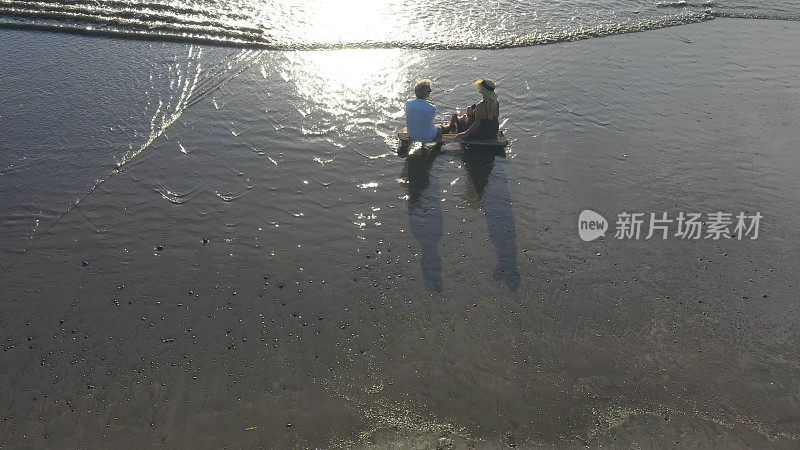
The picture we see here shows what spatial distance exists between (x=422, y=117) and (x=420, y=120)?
0.07m

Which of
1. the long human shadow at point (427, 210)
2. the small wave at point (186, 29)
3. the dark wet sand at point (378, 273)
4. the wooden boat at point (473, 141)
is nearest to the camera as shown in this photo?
the dark wet sand at point (378, 273)

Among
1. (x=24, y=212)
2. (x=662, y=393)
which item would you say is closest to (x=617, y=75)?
(x=662, y=393)

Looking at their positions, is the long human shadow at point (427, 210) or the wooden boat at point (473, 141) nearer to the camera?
the long human shadow at point (427, 210)

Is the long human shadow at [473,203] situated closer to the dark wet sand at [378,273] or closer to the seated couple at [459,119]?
the dark wet sand at [378,273]

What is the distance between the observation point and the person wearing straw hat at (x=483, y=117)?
8.51 meters

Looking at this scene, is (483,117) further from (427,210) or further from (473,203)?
(427,210)

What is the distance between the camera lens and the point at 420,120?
8.58 m

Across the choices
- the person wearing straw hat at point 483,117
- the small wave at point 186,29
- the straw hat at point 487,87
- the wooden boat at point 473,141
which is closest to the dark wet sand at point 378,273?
the wooden boat at point 473,141

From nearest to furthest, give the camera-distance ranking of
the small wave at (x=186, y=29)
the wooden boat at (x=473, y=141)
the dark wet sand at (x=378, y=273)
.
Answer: the dark wet sand at (x=378, y=273) < the wooden boat at (x=473, y=141) < the small wave at (x=186, y=29)

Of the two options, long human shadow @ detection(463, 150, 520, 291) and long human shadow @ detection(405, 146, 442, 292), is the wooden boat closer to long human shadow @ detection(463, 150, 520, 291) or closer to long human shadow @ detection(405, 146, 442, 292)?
long human shadow @ detection(463, 150, 520, 291)

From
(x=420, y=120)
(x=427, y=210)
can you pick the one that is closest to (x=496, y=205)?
(x=427, y=210)

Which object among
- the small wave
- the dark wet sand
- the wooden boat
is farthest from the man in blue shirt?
the small wave

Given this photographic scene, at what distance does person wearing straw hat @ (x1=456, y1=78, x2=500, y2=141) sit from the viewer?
8.51 meters

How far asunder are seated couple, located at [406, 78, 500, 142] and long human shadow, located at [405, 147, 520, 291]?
35 centimetres
